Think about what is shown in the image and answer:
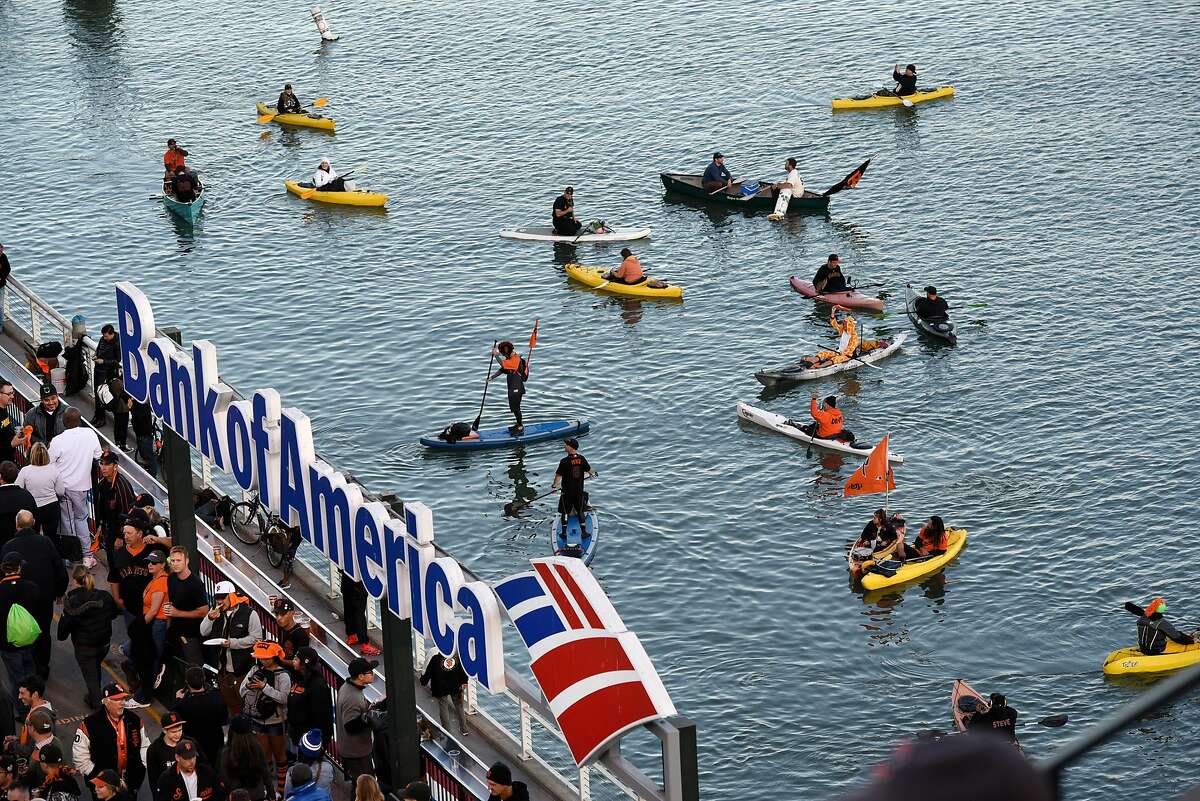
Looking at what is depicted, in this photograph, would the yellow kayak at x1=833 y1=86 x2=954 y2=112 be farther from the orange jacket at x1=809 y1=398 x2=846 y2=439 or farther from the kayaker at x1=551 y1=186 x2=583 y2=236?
the orange jacket at x1=809 y1=398 x2=846 y2=439

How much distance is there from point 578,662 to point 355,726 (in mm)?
4014

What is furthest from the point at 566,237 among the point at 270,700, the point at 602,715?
the point at 602,715

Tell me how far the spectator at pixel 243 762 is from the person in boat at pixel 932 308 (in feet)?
100

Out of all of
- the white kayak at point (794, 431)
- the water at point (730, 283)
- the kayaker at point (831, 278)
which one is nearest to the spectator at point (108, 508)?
the water at point (730, 283)

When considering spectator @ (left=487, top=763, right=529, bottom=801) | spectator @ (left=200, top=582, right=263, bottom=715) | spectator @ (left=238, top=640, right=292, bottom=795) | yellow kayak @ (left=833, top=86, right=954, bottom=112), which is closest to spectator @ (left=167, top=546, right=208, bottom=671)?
spectator @ (left=200, top=582, right=263, bottom=715)

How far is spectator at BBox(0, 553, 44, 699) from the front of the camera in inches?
724

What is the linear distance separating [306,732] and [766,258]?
3550cm

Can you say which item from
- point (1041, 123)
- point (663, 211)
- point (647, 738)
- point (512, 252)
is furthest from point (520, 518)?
point (1041, 123)

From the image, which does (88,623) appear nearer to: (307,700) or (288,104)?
(307,700)

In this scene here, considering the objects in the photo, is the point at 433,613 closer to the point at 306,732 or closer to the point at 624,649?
the point at 306,732

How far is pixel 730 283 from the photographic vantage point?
4919cm

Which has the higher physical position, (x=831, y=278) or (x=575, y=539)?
(x=831, y=278)

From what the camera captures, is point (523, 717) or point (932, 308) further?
point (932, 308)

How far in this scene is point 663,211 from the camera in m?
54.8
